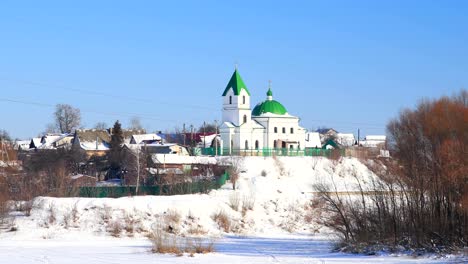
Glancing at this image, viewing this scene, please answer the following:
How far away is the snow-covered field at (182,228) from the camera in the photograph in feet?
88.5

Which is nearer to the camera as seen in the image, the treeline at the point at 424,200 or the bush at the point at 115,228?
the treeline at the point at 424,200

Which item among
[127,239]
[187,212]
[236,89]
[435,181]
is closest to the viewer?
[435,181]

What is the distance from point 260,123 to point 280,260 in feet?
178

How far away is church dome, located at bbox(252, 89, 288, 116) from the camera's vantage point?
3209 inches

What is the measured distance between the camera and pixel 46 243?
33.9m

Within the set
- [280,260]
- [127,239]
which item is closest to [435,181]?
[280,260]

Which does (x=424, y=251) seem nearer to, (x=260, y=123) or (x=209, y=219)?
(x=209, y=219)

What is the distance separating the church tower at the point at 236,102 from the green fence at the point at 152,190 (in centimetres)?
2579

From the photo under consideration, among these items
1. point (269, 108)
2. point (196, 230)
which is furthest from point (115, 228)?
point (269, 108)

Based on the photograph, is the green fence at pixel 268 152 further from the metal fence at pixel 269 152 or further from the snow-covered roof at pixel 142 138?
the snow-covered roof at pixel 142 138

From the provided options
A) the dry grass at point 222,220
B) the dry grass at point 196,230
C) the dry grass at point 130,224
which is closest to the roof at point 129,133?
the dry grass at point 222,220

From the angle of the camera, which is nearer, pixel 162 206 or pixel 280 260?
pixel 280 260

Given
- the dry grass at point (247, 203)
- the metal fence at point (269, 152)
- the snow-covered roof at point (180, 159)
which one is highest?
the metal fence at point (269, 152)

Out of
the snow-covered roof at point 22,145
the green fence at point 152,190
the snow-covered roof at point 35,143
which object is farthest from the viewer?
the snow-covered roof at point 35,143
